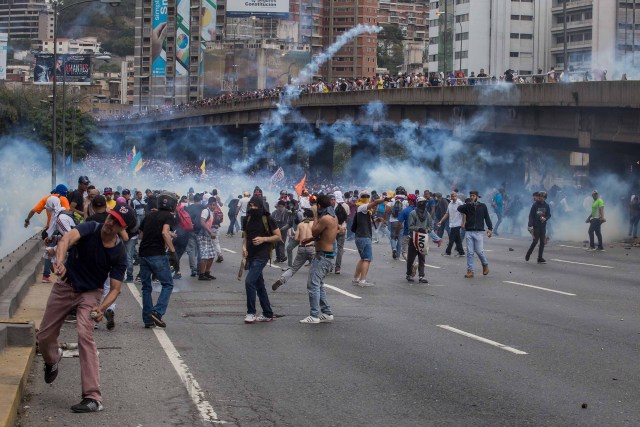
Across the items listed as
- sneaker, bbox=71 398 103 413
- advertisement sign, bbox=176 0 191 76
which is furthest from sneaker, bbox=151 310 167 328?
advertisement sign, bbox=176 0 191 76

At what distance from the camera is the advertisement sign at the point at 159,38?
143m

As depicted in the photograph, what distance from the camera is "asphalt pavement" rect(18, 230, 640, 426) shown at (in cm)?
905

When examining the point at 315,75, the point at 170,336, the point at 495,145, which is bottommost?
the point at 170,336

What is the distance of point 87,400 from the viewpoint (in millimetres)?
8922

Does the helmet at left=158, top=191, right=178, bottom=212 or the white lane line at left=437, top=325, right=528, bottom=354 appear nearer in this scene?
the white lane line at left=437, top=325, right=528, bottom=354

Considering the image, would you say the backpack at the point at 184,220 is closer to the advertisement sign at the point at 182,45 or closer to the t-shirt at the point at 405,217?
the t-shirt at the point at 405,217

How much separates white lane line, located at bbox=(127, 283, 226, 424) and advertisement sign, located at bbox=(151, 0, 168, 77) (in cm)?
13153

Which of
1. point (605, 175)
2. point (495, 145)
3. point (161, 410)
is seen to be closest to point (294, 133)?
point (495, 145)

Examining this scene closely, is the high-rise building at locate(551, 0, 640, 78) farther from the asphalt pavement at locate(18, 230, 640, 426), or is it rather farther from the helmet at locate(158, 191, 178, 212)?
the helmet at locate(158, 191, 178, 212)

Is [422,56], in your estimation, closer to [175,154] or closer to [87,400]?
[175,154]

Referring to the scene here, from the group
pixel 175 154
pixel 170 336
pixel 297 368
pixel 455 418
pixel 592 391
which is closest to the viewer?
pixel 455 418

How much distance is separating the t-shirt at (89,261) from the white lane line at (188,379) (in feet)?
4.32

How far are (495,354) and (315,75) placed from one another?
185012mm

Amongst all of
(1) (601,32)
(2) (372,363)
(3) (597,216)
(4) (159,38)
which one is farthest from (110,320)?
(4) (159,38)
